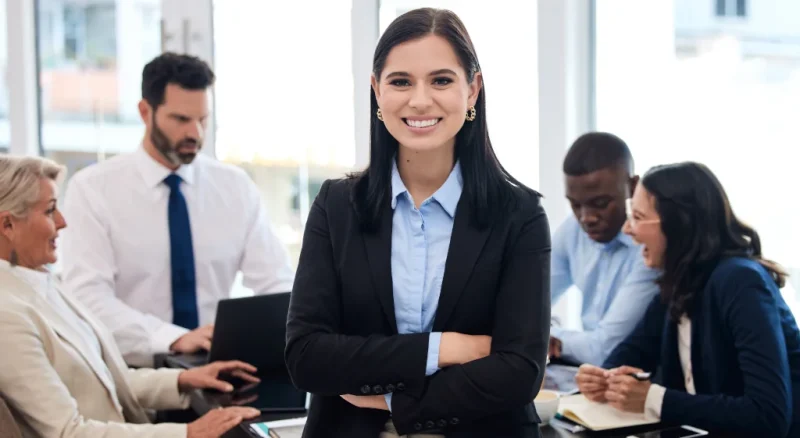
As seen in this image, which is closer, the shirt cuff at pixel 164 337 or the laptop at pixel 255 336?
the laptop at pixel 255 336

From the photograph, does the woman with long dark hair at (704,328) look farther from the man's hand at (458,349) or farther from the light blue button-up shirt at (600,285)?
the man's hand at (458,349)

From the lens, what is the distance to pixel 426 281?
144cm

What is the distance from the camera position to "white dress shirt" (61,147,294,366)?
3.09 metres

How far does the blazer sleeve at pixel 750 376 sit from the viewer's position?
1.97 meters

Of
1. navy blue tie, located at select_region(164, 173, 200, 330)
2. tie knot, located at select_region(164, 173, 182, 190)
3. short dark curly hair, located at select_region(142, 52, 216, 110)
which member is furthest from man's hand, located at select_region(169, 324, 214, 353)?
short dark curly hair, located at select_region(142, 52, 216, 110)

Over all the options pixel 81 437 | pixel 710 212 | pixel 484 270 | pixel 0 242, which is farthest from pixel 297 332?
pixel 710 212

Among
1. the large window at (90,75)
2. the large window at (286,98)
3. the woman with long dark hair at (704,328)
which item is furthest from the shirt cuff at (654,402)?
the large window at (90,75)

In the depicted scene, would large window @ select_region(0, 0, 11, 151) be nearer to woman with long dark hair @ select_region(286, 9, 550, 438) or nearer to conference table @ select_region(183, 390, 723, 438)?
conference table @ select_region(183, 390, 723, 438)

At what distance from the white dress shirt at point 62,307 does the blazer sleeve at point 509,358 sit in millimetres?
1187

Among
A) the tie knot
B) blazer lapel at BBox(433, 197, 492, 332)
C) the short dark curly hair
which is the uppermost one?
the short dark curly hair

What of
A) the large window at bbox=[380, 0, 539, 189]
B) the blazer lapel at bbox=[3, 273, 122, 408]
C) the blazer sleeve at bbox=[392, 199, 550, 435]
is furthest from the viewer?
the large window at bbox=[380, 0, 539, 189]

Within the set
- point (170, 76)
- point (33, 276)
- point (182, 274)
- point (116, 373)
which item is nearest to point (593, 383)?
point (116, 373)

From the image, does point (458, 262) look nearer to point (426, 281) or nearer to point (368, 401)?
point (426, 281)

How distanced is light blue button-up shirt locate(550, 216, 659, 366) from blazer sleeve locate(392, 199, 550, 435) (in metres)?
0.82
